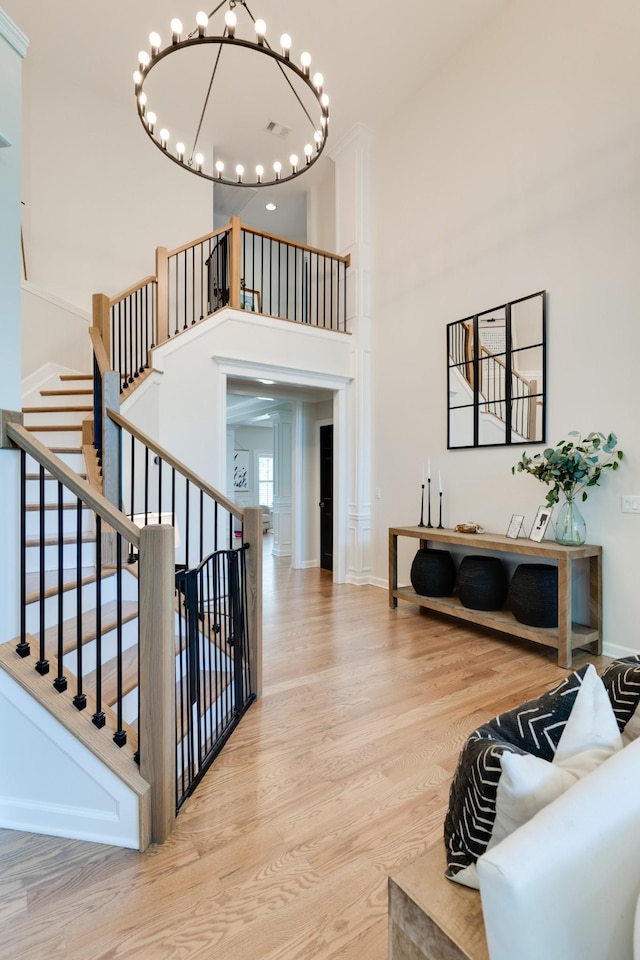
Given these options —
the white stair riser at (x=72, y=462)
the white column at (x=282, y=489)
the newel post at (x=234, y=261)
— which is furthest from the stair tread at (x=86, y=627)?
the white column at (x=282, y=489)


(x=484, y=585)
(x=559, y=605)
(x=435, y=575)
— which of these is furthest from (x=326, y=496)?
(x=559, y=605)

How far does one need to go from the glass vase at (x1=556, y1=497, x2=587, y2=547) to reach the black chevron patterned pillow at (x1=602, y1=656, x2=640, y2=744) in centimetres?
225

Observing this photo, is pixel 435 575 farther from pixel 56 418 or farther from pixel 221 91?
pixel 221 91

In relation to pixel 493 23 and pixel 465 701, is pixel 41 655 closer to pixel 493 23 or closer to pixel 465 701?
pixel 465 701

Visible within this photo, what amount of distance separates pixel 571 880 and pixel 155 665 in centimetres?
132

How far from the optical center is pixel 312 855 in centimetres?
157

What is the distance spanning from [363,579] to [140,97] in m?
4.80

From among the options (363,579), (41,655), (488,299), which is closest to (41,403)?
(41,655)

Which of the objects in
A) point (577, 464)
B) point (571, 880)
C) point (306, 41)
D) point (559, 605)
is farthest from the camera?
point (306, 41)

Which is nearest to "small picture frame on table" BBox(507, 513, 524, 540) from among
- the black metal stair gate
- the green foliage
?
the green foliage

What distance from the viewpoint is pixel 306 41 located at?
14.4ft

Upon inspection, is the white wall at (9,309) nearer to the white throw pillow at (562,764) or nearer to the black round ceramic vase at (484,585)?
the white throw pillow at (562,764)

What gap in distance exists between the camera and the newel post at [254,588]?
2605mm

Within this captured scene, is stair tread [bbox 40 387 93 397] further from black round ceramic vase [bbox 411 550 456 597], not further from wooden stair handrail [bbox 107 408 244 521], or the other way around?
black round ceramic vase [bbox 411 550 456 597]
